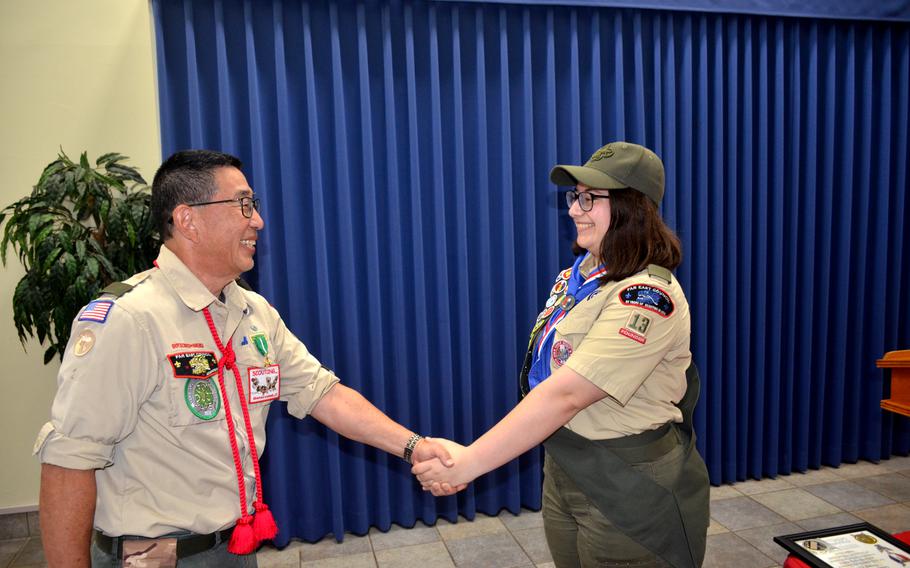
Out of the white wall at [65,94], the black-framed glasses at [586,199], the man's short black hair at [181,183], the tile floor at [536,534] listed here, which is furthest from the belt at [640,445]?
the white wall at [65,94]

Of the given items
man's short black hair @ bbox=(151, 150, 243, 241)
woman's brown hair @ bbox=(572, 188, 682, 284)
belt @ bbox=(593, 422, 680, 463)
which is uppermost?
man's short black hair @ bbox=(151, 150, 243, 241)

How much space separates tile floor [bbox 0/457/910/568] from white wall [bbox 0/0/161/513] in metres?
1.53

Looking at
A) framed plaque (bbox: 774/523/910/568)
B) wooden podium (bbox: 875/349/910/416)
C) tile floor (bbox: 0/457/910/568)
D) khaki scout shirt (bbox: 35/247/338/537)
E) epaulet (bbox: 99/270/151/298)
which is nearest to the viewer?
khaki scout shirt (bbox: 35/247/338/537)

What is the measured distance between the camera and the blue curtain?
305 centimetres

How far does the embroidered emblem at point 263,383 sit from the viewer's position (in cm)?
154

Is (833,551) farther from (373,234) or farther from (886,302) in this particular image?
(886,302)

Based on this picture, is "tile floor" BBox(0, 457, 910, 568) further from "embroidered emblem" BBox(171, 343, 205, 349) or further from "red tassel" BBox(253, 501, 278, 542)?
"embroidered emblem" BBox(171, 343, 205, 349)

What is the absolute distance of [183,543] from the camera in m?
1.37

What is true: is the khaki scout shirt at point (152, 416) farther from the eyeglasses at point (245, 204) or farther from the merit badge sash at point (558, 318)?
the merit badge sash at point (558, 318)

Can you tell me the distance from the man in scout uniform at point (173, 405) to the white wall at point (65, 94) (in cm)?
180

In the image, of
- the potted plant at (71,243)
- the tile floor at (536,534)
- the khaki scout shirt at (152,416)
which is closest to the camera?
the khaki scout shirt at (152,416)

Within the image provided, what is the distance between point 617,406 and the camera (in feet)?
5.37

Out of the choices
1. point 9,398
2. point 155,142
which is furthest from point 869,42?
point 9,398

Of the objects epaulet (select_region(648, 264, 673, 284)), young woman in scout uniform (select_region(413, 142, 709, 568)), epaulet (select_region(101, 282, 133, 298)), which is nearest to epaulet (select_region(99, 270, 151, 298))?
epaulet (select_region(101, 282, 133, 298))
